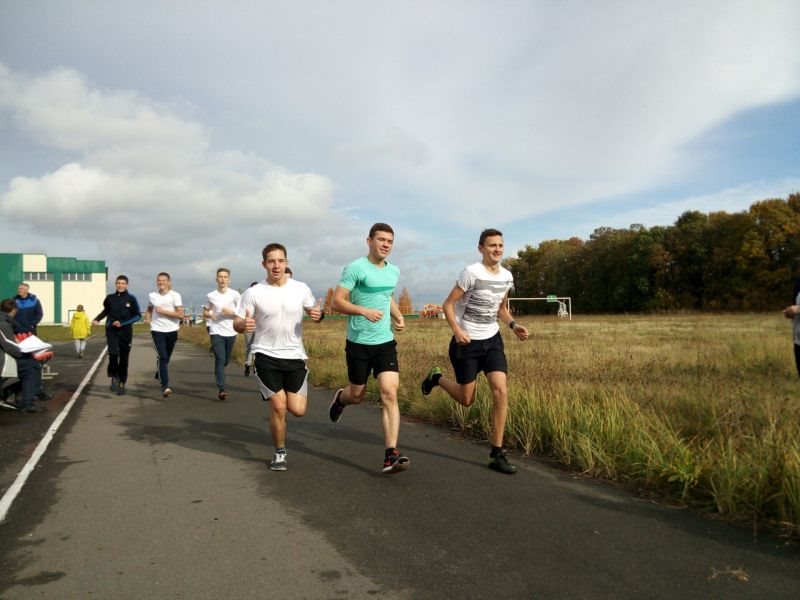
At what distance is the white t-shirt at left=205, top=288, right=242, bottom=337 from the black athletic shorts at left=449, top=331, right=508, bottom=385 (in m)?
5.72

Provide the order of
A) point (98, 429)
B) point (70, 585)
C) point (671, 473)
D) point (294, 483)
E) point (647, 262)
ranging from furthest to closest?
point (647, 262)
point (98, 429)
point (294, 483)
point (671, 473)
point (70, 585)

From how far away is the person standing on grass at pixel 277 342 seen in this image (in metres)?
5.62

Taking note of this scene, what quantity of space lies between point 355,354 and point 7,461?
3.63 metres

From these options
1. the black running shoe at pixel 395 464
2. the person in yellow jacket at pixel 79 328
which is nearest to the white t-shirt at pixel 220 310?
the black running shoe at pixel 395 464

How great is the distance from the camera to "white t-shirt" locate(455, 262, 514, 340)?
5.78m

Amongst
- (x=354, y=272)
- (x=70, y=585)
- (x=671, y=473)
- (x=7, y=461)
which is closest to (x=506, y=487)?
(x=671, y=473)

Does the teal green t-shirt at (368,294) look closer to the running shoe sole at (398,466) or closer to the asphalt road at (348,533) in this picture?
the running shoe sole at (398,466)

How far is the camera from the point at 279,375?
569 centimetres

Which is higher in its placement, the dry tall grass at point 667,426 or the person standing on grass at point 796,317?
the person standing on grass at point 796,317

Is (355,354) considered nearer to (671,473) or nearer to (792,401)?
(671,473)

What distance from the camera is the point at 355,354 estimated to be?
5.62 m

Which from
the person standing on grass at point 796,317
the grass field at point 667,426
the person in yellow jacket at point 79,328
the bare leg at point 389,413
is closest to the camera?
the grass field at point 667,426

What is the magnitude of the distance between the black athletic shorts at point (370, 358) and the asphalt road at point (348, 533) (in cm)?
89

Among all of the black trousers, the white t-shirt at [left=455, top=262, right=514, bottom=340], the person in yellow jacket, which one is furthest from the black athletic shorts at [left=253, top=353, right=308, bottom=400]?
the person in yellow jacket
